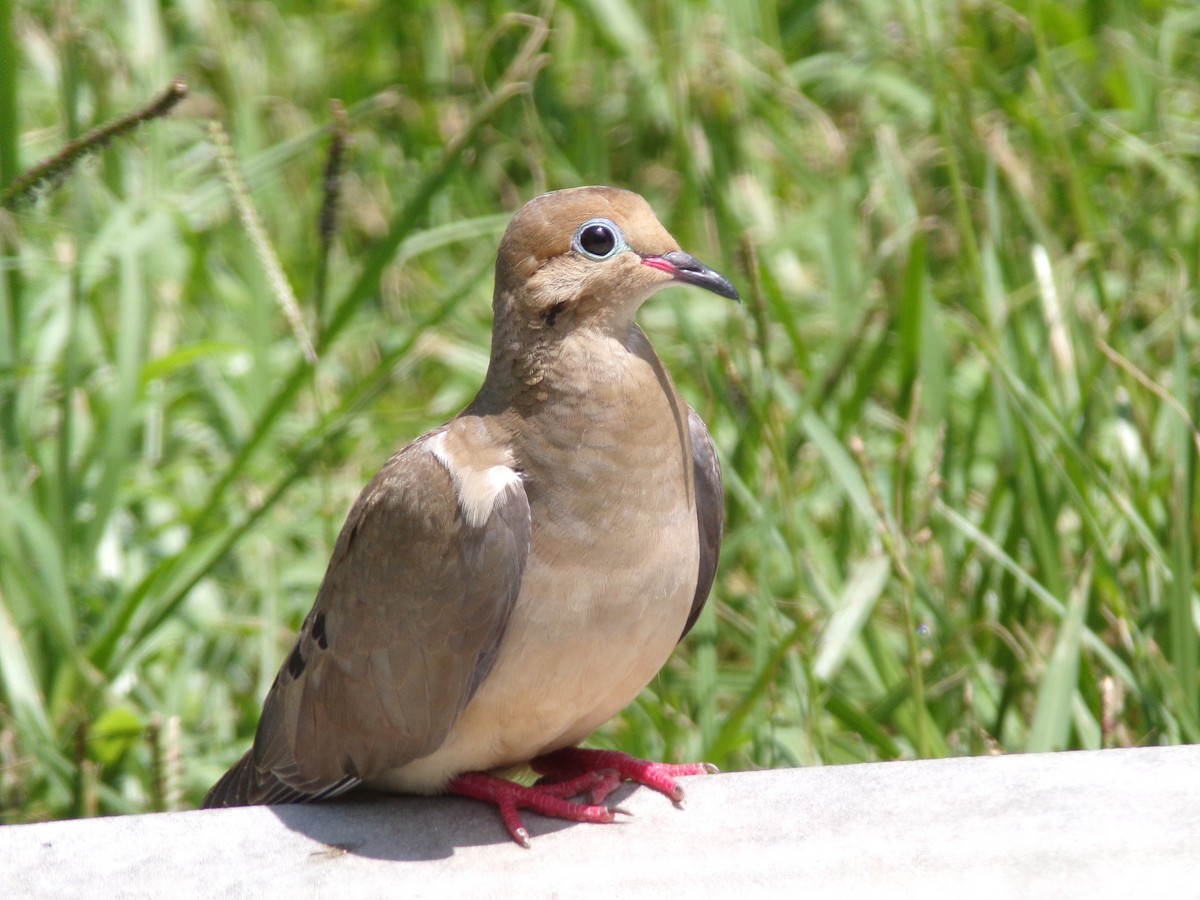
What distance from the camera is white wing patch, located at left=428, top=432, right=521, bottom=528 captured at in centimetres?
211

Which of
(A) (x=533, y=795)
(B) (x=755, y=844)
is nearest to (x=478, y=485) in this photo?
(A) (x=533, y=795)

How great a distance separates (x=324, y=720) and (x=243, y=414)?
5.98 feet

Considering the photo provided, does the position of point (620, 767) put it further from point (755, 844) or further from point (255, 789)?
point (255, 789)

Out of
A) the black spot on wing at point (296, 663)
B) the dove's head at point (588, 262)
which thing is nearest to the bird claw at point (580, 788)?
the black spot on wing at point (296, 663)

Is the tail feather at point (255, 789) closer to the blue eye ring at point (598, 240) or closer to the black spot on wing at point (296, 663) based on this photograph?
the black spot on wing at point (296, 663)

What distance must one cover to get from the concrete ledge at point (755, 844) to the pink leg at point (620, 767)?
0.03 meters

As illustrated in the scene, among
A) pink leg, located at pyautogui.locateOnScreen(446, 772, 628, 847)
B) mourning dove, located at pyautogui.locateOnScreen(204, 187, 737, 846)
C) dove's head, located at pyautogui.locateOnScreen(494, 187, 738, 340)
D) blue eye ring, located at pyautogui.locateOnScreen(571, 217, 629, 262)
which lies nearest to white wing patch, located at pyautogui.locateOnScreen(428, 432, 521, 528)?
mourning dove, located at pyautogui.locateOnScreen(204, 187, 737, 846)

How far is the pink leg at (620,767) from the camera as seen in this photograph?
2.29 meters

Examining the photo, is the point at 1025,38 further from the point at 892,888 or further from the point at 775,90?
the point at 892,888

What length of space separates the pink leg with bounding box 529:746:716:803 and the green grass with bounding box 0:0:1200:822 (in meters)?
0.22

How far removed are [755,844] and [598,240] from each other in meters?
0.86

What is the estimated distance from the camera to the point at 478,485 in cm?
213

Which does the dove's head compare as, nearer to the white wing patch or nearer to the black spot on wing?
the white wing patch

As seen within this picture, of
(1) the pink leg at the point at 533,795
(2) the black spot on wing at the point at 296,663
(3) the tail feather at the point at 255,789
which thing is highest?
(2) the black spot on wing at the point at 296,663
